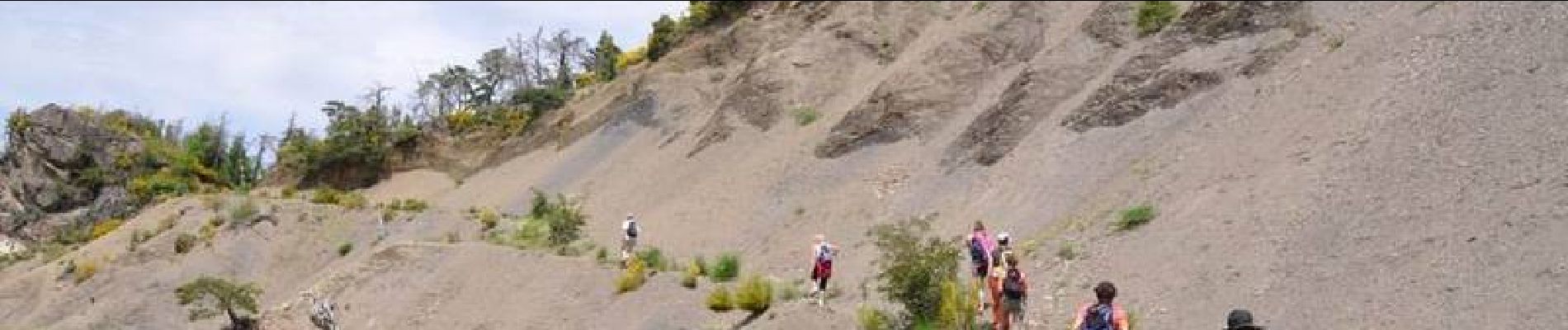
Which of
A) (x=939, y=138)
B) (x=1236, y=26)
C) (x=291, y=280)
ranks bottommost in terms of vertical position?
(x=291, y=280)

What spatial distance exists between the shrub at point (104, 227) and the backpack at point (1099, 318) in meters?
49.7

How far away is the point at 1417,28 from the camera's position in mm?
26844

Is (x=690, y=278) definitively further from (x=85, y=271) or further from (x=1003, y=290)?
(x=85, y=271)

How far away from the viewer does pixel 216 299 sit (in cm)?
3212

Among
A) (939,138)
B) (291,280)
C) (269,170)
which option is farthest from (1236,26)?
(269,170)

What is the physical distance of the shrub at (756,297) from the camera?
18562mm

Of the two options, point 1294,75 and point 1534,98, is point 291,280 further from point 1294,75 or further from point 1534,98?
point 1534,98

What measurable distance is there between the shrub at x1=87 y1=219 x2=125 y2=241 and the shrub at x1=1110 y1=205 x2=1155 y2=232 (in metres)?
42.6

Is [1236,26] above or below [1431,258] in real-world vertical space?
above

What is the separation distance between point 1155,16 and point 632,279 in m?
17.1

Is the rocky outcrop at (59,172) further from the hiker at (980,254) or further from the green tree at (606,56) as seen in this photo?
the hiker at (980,254)

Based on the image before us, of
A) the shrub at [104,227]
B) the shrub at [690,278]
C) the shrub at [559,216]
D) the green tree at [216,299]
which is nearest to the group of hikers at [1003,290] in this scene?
the shrub at [690,278]

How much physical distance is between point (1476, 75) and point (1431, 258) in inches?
342

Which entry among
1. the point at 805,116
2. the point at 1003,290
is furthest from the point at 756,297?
the point at 805,116
